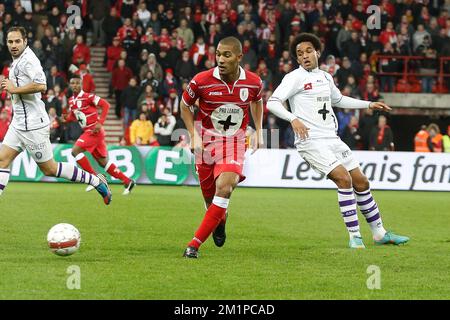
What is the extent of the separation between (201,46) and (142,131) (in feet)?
12.1

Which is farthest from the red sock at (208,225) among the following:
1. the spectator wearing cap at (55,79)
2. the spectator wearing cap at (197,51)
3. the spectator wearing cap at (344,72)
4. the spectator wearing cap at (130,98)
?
the spectator wearing cap at (197,51)

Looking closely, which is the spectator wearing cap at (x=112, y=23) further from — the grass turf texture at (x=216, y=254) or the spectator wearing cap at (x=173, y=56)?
the grass turf texture at (x=216, y=254)

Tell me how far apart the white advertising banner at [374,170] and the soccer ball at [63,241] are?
14017 millimetres

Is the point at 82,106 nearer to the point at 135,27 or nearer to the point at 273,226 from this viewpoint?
the point at 273,226

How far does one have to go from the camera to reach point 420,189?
24.5 metres

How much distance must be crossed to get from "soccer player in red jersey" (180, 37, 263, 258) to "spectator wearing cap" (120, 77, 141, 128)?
16.9 m

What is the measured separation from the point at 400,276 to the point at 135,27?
21080 mm

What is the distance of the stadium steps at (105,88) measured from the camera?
2934cm

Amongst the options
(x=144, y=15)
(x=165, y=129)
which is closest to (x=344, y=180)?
(x=165, y=129)

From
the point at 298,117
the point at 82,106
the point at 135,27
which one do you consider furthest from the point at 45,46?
the point at 298,117

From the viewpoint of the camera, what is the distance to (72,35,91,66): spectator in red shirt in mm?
28188

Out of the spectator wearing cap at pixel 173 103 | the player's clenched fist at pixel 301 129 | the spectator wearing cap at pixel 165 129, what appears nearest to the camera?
the player's clenched fist at pixel 301 129

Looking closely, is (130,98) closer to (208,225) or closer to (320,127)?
(320,127)

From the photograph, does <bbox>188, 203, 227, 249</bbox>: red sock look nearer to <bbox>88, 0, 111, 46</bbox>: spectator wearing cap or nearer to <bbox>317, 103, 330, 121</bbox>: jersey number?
<bbox>317, 103, 330, 121</bbox>: jersey number
